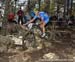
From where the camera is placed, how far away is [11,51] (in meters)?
11.3

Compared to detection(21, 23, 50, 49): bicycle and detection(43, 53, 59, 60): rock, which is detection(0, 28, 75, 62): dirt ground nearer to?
detection(43, 53, 59, 60): rock

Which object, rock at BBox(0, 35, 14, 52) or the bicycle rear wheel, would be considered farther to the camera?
the bicycle rear wheel

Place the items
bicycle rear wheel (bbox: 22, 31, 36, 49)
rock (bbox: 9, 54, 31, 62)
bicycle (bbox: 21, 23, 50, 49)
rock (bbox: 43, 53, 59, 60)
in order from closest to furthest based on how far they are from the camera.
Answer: rock (bbox: 9, 54, 31, 62) → rock (bbox: 43, 53, 59, 60) → bicycle rear wheel (bbox: 22, 31, 36, 49) → bicycle (bbox: 21, 23, 50, 49)

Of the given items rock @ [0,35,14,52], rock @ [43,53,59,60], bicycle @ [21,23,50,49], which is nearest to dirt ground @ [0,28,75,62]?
rock @ [43,53,59,60]

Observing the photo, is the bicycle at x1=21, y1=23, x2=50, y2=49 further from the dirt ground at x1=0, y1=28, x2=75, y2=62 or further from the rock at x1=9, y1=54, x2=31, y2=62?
the rock at x1=9, y1=54, x2=31, y2=62

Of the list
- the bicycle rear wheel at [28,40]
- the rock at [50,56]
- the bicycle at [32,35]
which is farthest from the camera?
the bicycle at [32,35]

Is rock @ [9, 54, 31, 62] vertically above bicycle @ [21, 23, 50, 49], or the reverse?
bicycle @ [21, 23, 50, 49]

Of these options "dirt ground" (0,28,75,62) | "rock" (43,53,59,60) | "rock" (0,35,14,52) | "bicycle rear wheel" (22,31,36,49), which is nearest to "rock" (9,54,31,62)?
"dirt ground" (0,28,75,62)

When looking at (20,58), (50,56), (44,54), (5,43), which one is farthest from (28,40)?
(20,58)

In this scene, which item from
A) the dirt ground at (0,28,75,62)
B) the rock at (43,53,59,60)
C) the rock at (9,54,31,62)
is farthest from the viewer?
the rock at (43,53,59,60)

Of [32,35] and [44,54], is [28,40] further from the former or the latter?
[44,54]

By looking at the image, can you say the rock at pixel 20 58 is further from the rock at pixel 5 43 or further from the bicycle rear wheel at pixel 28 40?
the bicycle rear wheel at pixel 28 40

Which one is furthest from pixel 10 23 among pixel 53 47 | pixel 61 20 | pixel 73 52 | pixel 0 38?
pixel 61 20

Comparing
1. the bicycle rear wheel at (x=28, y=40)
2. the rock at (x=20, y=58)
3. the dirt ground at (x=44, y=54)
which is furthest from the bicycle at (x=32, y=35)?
the rock at (x=20, y=58)
